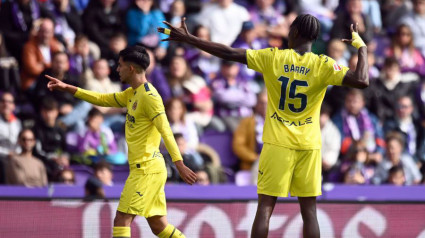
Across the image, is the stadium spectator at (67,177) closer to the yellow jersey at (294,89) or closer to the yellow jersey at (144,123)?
the yellow jersey at (144,123)

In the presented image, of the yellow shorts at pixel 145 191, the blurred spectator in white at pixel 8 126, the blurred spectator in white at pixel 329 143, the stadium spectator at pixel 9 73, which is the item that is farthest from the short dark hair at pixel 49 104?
the yellow shorts at pixel 145 191

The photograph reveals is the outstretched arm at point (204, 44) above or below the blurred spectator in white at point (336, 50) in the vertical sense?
below

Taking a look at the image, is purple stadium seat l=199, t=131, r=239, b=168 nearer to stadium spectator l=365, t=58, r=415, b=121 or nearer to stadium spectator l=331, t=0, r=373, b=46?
stadium spectator l=365, t=58, r=415, b=121

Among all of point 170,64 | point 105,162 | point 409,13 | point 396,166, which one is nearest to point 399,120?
point 396,166

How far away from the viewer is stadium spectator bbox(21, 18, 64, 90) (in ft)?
44.9

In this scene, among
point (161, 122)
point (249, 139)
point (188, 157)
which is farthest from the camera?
point (249, 139)

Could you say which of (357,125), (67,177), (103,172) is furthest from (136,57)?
(357,125)

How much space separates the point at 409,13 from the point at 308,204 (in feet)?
29.5

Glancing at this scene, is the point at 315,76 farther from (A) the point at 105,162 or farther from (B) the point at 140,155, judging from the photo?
(A) the point at 105,162

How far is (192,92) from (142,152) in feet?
18.3

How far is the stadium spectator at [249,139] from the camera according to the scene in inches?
533

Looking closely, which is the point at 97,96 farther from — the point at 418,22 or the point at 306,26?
the point at 418,22

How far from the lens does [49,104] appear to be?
Result: 42.8ft

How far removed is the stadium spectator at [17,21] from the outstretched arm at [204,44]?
650 centimetres
